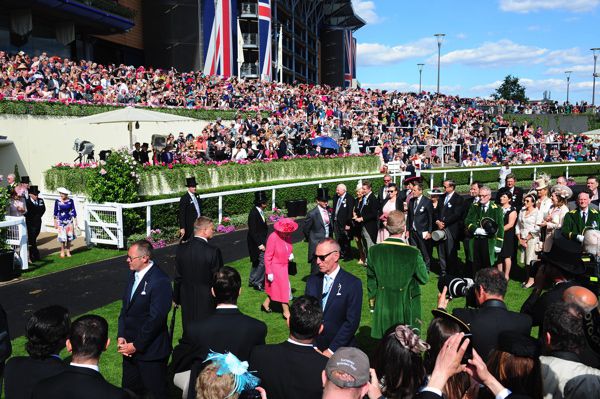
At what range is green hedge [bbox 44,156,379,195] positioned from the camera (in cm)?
1502

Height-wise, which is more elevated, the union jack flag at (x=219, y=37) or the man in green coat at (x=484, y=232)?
the union jack flag at (x=219, y=37)

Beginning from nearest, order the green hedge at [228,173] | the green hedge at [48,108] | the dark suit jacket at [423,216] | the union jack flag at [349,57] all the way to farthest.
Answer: the dark suit jacket at [423,216] < the green hedge at [228,173] < the green hedge at [48,108] < the union jack flag at [349,57]

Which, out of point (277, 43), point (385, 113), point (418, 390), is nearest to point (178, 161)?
point (418, 390)

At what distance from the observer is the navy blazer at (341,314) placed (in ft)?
16.2

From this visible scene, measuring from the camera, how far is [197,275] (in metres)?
6.07

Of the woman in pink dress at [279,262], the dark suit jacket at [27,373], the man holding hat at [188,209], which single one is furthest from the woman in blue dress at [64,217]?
the dark suit jacket at [27,373]

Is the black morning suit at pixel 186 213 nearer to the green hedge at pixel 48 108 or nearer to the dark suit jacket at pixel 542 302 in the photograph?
the dark suit jacket at pixel 542 302

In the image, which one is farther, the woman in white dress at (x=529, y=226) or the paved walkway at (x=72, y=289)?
the woman in white dress at (x=529, y=226)

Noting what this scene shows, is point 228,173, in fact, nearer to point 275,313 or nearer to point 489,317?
point 275,313

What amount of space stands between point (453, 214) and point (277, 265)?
3801 millimetres

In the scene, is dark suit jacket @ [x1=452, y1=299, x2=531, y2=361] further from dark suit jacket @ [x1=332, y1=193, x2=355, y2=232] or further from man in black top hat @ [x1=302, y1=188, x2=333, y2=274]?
dark suit jacket @ [x1=332, y1=193, x2=355, y2=232]

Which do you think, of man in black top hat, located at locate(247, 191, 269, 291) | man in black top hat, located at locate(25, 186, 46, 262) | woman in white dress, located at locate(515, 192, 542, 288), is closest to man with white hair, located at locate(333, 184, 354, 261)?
man in black top hat, located at locate(247, 191, 269, 291)

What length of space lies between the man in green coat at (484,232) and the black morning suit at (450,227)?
19.3 inches

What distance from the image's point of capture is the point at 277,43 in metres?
55.7
